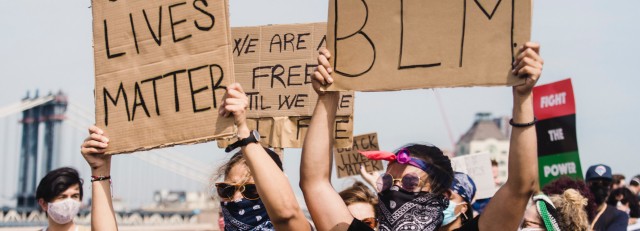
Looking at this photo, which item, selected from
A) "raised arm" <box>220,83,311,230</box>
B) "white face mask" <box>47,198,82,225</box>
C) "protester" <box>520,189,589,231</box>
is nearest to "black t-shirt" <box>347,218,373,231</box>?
"raised arm" <box>220,83,311,230</box>

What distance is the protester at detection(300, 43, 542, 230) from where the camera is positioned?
348cm

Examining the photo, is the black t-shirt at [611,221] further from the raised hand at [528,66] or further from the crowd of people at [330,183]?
the raised hand at [528,66]

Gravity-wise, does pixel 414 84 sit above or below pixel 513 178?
above

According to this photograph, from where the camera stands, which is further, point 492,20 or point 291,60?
point 291,60

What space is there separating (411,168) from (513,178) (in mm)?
512

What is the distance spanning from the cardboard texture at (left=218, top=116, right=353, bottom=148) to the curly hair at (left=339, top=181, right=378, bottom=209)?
2.38 feet

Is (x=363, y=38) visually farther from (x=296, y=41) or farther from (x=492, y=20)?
(x=296, y=41)

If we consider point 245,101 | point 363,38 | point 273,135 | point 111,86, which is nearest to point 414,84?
point 363,38

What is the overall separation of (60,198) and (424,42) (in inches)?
110

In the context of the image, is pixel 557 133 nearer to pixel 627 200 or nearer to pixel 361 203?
pixel 627 200

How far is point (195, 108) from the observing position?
3.69 m

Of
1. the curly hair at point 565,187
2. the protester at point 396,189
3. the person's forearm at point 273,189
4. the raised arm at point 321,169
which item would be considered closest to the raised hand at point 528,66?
the protester at point 396,189

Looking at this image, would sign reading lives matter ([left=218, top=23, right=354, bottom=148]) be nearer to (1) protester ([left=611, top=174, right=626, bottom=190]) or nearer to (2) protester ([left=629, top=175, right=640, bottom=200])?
(1) protester ([left=611, top=174, right=626, bottom=190])

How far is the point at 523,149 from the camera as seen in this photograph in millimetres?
3395
